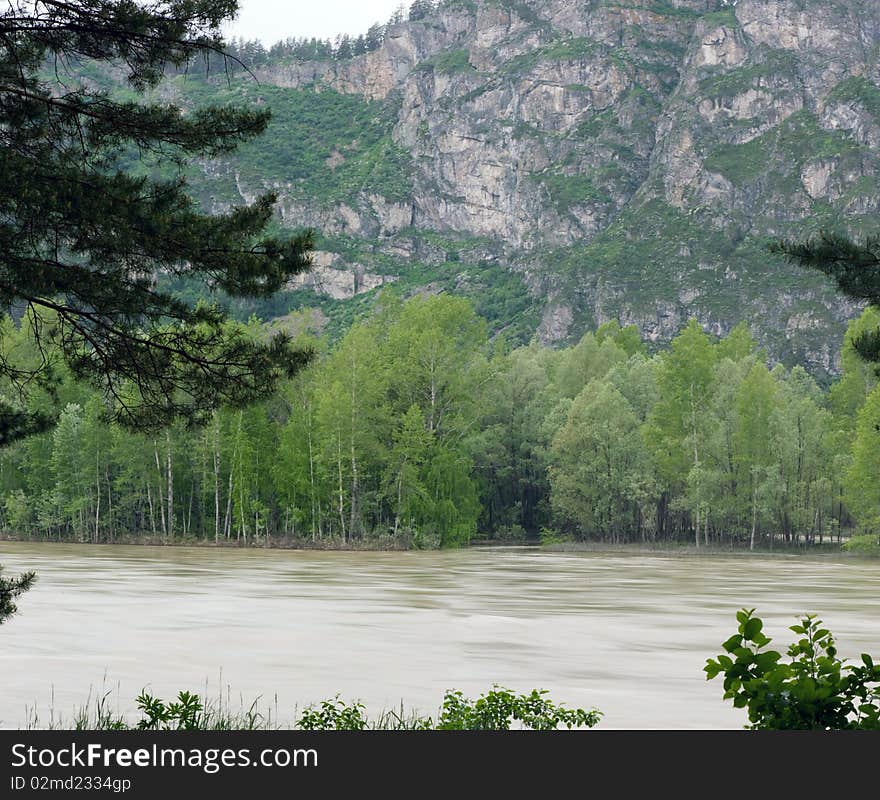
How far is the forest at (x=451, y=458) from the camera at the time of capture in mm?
70562

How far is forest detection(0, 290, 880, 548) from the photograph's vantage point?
2778 inches

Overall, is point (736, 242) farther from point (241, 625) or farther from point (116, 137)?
point (116, 137)

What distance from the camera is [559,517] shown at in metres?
76.6

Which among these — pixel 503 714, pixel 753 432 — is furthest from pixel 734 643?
pixel 753 432

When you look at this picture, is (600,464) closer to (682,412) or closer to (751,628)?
(682,412)

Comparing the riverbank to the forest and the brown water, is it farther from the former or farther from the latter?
the brown water

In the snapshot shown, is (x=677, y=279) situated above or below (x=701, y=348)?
above

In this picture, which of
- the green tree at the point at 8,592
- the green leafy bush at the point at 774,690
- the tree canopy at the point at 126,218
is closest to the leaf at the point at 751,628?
the green leafy bush at the point at 774,690

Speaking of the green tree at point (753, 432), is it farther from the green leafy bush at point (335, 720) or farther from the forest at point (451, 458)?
the green leafy bush at point (335, 720)

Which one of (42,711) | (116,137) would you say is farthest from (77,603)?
(116,137)

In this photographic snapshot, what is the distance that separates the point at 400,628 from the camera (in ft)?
102

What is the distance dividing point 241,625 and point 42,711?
1549 cm

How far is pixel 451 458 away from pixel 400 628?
3959 centimetres

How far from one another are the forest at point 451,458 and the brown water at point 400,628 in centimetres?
991
